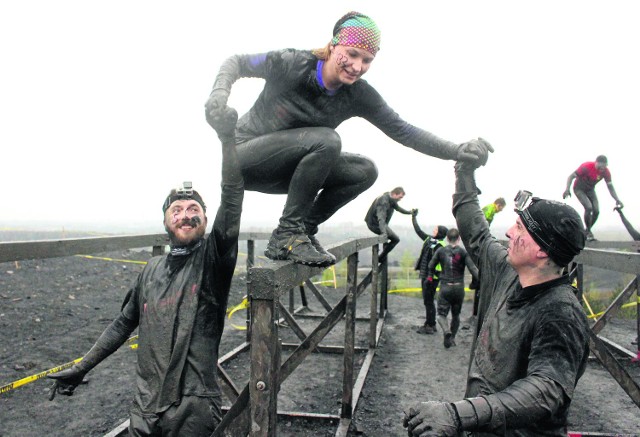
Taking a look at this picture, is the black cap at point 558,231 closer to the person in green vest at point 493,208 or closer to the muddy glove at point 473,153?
the muddy glove at point 473,153

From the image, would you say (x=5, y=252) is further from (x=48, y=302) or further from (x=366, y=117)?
(x=48, y=302)

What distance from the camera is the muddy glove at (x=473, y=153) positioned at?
2695 millimetres

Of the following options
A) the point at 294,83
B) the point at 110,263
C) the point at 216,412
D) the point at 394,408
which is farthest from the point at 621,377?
the point at 110,263

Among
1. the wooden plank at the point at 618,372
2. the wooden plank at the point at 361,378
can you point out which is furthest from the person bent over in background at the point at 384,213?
the wooden plank at the point at 618,372

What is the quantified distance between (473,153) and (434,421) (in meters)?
1.66

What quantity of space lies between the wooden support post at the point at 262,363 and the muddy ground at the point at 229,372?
295 cm

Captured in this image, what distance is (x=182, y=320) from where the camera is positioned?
2.37 meters

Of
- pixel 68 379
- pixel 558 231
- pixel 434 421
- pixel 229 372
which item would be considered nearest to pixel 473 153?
pixel 558 231

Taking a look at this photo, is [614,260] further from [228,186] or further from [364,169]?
[228,186]

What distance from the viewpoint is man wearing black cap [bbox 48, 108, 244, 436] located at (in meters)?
2.23

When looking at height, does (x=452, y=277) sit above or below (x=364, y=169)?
below

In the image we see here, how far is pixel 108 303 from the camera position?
8555mm

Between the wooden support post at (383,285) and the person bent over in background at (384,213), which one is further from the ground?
the person bent over in background at (384,213)

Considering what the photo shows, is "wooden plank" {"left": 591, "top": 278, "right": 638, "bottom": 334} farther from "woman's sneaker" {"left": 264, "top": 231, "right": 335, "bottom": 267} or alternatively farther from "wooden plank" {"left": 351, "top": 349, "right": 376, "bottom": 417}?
"woman's sneaker" {"left": 264, "top": 231, "right": 335, "bottom": 267}
